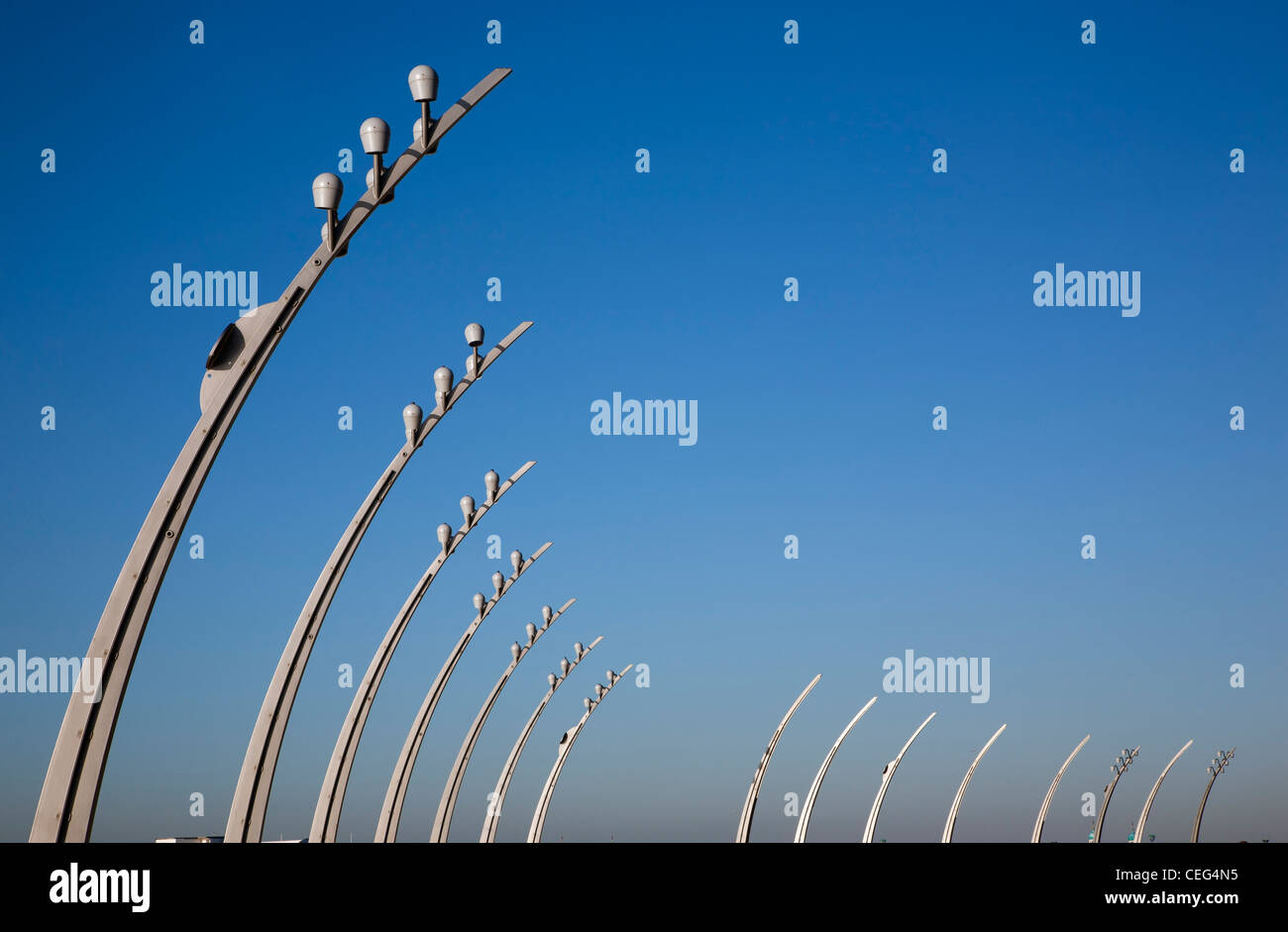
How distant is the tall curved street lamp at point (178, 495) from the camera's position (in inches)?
426

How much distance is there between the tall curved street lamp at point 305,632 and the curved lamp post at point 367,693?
3.54 metres

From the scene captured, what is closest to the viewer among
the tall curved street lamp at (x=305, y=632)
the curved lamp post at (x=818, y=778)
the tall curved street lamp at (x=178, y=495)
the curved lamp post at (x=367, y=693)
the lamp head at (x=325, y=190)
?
the tall curved street lamp at (x=178, y=495)

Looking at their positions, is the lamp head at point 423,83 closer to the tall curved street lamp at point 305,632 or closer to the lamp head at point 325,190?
the lamp head at point 325,190

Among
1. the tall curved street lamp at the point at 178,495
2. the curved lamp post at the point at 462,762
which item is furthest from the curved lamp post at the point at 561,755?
the tall curved street lamp at the point at 178,495

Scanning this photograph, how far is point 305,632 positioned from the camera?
1878cm

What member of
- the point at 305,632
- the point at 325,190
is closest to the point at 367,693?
the point at 305,632

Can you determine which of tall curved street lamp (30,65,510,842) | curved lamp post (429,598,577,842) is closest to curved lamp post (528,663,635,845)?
curved lamp post (429,598,577,842)

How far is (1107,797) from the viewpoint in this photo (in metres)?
84.2

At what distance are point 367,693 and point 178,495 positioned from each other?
40.9 ft

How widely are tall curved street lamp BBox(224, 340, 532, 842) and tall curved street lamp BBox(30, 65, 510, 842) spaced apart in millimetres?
6127

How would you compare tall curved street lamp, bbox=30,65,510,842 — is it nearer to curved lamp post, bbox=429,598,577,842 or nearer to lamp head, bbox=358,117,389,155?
lamp head, bbox=358,117,389,155
